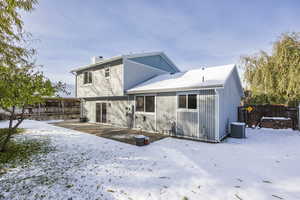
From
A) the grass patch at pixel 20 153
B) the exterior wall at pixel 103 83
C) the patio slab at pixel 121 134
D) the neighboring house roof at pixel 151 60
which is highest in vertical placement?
the neighboring house roof at pixel 151 60

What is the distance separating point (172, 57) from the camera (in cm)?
1391

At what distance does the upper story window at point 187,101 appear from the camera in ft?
22.2

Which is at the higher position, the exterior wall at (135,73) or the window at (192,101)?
the exterior wall at (135,73)

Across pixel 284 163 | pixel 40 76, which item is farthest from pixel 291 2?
pixel 40 76

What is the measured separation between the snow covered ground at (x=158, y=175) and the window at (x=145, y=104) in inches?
137

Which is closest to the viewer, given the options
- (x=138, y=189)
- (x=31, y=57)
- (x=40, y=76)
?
(x=138, y=189)

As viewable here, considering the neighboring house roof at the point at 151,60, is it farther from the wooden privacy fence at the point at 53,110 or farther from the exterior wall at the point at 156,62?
the wooden privacy fence at the point at 53,110

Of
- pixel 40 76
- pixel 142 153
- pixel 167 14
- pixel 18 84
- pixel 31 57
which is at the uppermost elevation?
pixel 167 14

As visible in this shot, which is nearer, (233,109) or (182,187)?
(182,187)

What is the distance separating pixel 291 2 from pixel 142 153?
10.7 meters

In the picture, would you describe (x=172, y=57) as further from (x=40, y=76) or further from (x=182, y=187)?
(x=182, y=187)

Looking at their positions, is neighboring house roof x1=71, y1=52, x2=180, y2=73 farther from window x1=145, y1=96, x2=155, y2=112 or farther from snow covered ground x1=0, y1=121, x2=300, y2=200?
snow covered ground x1=0, y1=121, x2=300, y2=200

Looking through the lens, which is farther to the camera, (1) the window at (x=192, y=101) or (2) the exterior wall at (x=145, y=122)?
(2) the exterior wall at (x=145, y=122)

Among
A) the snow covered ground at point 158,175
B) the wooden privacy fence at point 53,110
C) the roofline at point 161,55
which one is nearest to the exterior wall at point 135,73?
the roofline at point 161,55
